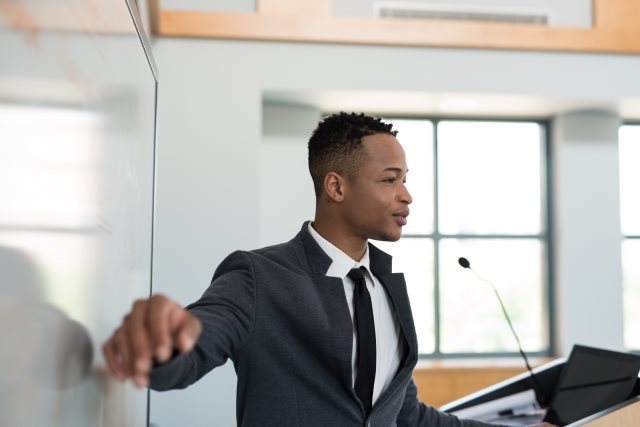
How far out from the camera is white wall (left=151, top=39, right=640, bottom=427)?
12.6ft

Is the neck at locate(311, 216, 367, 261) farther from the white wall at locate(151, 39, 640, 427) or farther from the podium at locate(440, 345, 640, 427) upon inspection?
the white wall at locate(151, 39, 640, 427)

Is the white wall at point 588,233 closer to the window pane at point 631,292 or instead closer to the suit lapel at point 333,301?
the window pane at point 631,292

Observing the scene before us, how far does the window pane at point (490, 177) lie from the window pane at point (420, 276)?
20 centimetres

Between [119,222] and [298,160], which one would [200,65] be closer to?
[298,160]

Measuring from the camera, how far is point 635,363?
230 centimetres

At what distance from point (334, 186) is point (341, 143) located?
12 cm

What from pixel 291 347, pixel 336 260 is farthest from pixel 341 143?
pixel 291 347

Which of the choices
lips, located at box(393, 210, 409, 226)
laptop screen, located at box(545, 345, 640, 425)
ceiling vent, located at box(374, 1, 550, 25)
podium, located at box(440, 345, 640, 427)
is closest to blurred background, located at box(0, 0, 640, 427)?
ceiling vent, located at box(374, 1, 550, 25)

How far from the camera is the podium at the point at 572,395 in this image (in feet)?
7.47

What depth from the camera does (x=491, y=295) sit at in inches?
194

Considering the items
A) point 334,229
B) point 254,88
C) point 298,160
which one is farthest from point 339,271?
point 298,160

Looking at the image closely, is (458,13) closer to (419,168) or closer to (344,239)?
(419,168)

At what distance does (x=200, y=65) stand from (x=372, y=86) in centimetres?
94

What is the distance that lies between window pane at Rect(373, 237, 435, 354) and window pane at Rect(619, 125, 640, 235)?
140cm
